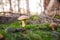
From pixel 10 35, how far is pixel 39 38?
0.73ft

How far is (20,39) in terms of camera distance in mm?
1344

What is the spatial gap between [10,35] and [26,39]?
13 cm

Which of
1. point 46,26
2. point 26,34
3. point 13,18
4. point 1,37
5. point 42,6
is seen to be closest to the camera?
point 1,37

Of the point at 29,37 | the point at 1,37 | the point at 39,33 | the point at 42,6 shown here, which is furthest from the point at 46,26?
the point at 42,6

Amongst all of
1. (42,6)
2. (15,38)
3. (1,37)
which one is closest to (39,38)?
(15,38)

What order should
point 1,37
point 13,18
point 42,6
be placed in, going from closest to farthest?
point 1,37 → point 13,18 → point 42,6

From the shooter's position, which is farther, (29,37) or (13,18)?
(13,18)

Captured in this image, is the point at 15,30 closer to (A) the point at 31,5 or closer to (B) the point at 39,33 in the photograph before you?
(B) the point at 39,33

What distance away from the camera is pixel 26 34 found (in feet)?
4.58

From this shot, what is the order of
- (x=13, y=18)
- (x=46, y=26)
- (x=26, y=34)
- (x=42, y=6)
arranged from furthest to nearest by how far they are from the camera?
(x=42, y=6)
(x=13, y=18)
(x=46, y=26)
(x=26, y=34)

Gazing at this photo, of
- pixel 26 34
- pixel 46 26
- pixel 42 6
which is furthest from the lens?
pixel 42 6

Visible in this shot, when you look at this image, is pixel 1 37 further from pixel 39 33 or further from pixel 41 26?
pixel 41 26

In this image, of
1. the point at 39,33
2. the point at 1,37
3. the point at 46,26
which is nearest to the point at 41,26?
the point at 46,26

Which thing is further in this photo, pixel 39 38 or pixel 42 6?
pixel 42 6
